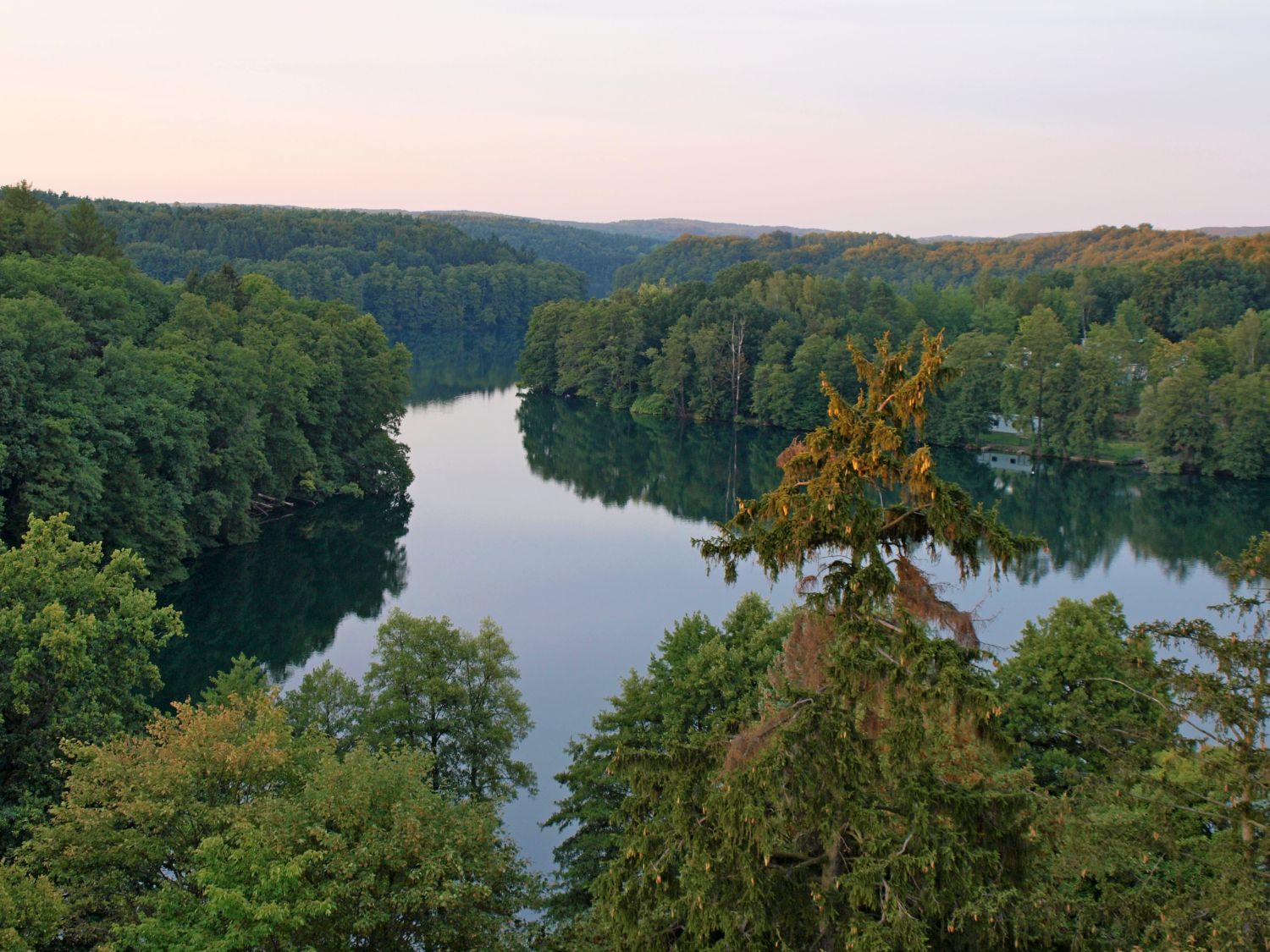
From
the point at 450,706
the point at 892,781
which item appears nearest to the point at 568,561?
the point at 450,706

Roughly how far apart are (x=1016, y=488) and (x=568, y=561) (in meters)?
26.3

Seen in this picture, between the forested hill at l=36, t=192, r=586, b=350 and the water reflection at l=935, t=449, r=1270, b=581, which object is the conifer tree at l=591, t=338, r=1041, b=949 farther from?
the forested hill at l=36, t=192, r=586, b=350

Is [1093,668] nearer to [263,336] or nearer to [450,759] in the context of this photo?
[450,759]

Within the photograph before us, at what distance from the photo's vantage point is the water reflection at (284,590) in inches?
1166

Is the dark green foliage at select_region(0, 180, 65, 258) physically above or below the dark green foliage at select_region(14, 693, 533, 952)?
above

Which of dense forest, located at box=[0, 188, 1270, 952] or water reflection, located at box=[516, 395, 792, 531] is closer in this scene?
dense forest, located at box=[0, 188, 1270, 952]

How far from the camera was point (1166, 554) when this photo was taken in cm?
4281

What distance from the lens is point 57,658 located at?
16.8m

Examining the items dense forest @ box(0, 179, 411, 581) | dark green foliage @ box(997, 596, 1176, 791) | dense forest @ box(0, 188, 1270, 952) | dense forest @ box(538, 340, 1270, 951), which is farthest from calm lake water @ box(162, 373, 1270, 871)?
dense forest @ box(538, 340, 1270, 951)

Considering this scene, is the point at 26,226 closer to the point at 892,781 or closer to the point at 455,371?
the point at 892,781

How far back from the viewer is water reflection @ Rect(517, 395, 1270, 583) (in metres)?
44.3

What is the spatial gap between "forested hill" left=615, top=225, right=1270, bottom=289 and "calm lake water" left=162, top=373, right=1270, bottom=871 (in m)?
62.4

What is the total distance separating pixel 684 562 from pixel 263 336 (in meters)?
20.2

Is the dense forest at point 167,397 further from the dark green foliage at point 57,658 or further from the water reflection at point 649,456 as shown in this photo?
the dark green foliage at point 57,658
